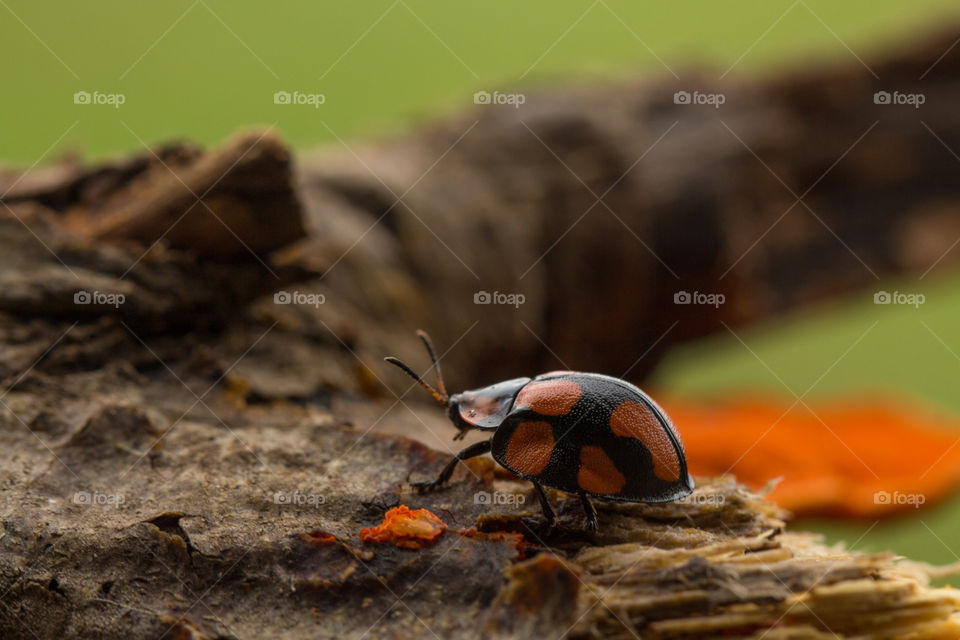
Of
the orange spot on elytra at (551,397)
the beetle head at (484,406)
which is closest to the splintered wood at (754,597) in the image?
the orange spot on elytra at (551,397)

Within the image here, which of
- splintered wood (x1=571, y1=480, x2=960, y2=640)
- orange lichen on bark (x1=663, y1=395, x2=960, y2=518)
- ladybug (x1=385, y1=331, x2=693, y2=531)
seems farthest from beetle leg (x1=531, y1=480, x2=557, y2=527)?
orange lichen on bark (x1=663, y1=395, x2=960, y2=518)

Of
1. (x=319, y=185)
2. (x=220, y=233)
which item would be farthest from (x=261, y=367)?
(x=319, y=185)

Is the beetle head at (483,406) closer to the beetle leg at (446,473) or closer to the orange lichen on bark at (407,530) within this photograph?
the beetle leg at (446,473)

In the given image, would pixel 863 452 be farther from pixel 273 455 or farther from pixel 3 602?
pixel 3 602

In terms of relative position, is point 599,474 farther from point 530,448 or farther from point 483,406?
point 483,406

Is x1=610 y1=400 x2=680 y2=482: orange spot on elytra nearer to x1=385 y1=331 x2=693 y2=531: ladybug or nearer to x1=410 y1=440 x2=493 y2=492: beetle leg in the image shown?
x1=385 y1=331 x2=693 y2=531: ladybug

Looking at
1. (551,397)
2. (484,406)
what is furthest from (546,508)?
(484,406)
